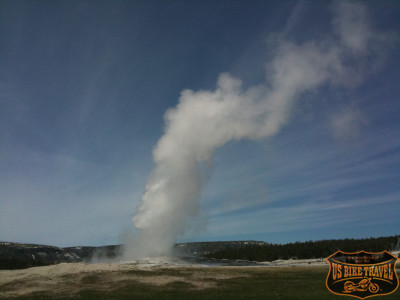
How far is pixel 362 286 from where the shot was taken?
109 feet

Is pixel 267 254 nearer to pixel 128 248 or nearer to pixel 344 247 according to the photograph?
pixel 344 247

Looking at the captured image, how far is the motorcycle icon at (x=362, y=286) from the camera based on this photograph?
3217 cm

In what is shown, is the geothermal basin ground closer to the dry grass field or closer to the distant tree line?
the dry grass field

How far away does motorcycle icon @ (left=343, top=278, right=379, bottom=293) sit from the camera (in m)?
32.2

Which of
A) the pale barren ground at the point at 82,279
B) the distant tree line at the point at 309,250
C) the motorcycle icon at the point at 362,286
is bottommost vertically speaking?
the distant tree line at the point at 309,250

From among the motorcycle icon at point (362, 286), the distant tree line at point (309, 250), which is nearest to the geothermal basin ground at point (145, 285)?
the motorcycle icon at point (362, 286)

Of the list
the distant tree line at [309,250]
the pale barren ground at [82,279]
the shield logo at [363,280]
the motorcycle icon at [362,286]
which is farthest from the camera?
the distant tree line at [309,250]

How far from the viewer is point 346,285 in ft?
112

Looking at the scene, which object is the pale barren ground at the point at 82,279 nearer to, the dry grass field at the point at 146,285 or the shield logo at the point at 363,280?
the dry grass field at the point at 146,285

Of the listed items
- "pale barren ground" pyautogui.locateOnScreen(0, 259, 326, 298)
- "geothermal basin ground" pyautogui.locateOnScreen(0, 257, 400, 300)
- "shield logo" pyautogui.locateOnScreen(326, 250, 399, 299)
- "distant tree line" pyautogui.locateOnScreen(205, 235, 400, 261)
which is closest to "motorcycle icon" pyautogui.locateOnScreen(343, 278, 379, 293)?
"shield logo" pyautogui.locateOnScreen(326, 250, 399, 299)

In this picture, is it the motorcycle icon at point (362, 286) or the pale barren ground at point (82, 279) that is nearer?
the motorcycle icon at point (362, 286)

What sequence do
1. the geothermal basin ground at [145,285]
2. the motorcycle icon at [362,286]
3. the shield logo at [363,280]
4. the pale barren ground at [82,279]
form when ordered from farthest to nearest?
1. the pale barren ground at [82,279]
2. the geothermal basin ground at [145,285]
3. the motorcycle icon at [362,286]
4. the shield logo at [363,280]

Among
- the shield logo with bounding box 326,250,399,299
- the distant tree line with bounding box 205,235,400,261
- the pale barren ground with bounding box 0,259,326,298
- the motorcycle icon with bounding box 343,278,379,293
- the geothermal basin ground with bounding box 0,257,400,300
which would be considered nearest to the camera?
the shield logo with bounding box 326,250,399,299

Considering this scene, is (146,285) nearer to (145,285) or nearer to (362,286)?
(145,285)
